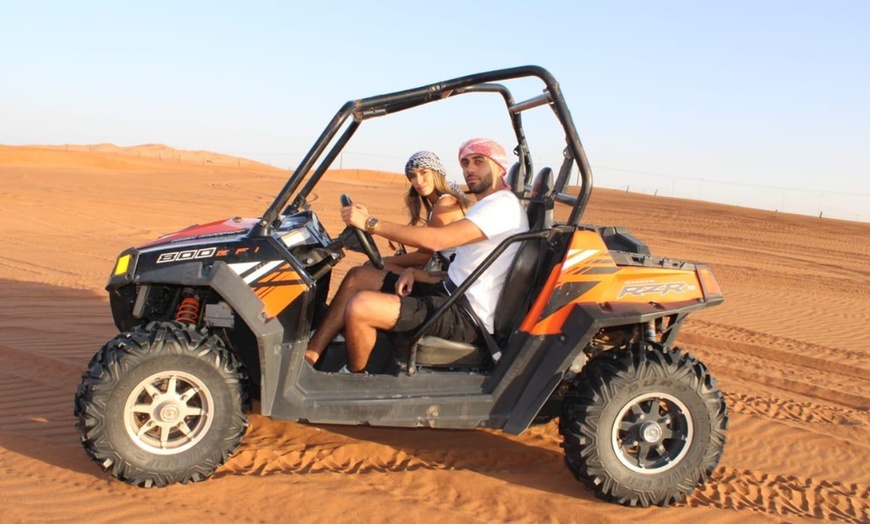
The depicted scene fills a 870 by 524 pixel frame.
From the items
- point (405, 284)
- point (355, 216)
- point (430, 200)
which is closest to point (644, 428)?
point (405, 284)

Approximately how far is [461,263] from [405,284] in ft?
1.18

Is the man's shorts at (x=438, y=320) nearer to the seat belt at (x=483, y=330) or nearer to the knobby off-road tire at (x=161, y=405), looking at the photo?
the seat belt at (x=483, y=330)

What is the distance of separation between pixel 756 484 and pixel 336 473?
228 cm

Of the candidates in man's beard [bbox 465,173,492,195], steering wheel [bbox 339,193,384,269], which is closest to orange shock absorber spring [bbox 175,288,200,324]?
steering wheel [bbox 339,193,384,269]

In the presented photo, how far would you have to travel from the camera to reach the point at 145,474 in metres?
3.75

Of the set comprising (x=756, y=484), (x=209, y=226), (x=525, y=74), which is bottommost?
(x=756, y=484)

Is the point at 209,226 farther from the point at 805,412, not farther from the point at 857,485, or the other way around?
the point at 805,412

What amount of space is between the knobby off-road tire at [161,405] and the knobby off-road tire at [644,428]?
169cm

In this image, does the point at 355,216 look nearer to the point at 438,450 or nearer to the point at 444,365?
the point at 444,365

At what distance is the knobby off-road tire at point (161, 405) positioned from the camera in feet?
12.1

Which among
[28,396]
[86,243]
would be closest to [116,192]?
[86,243]

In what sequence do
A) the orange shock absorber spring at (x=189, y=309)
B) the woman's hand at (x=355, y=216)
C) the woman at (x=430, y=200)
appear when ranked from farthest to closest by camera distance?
1. the woman at (x=430, y=200)
2. the orange shock absorber spring at (x=189, y=309)
3. the woman's hand at (x=355, y=216)

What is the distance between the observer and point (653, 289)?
4.06m

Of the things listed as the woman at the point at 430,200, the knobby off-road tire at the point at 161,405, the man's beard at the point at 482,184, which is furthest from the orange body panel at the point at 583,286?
the knobby off-road tire at the point at 161,405
